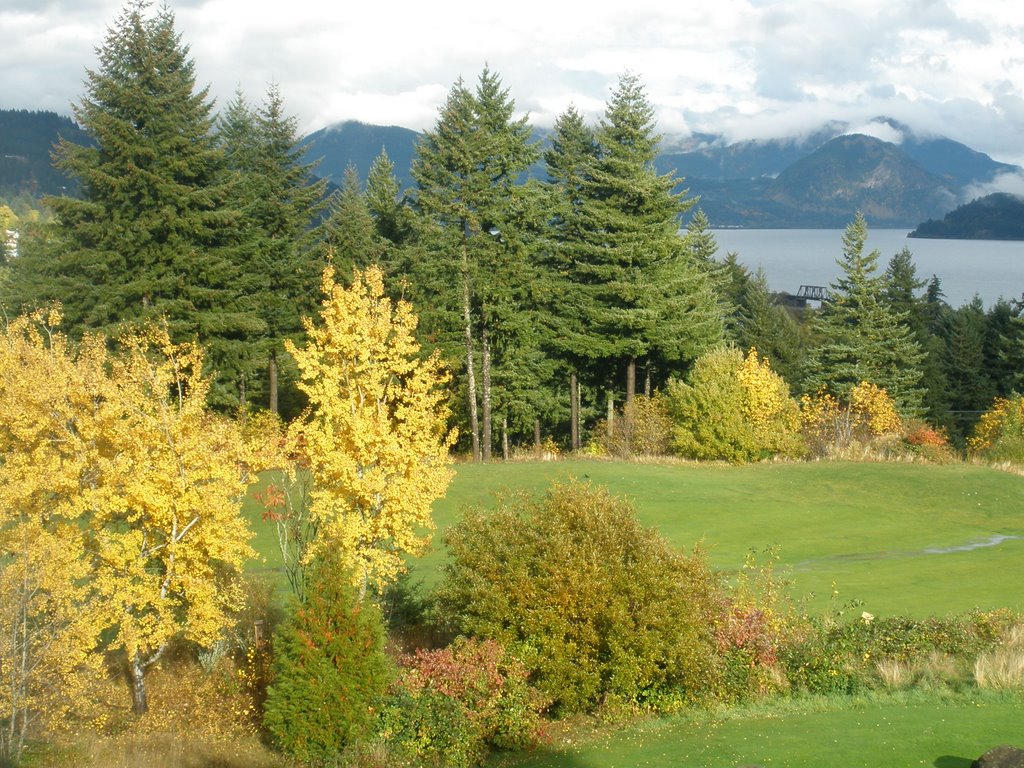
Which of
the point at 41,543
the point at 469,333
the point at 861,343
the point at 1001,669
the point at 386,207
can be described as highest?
the point at 386,207

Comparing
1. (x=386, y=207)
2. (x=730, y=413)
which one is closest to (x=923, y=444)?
(x=730, y=413)

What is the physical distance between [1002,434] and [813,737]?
138 feet

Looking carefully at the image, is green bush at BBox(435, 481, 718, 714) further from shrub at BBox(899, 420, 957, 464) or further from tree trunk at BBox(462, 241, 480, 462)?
shrub at BBox(899, 420, 957, 464)

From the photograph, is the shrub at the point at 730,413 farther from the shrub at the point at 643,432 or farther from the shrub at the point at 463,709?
the shrub at the point at 463,709

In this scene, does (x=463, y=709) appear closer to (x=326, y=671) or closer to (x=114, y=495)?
(x=326, y=671)

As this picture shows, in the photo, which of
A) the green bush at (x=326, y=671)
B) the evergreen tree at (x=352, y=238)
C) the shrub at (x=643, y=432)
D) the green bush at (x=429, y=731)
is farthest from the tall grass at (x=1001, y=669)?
the evergreen tree at (x=352, y=238)

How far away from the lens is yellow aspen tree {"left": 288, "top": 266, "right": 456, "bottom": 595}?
1616 centimetres

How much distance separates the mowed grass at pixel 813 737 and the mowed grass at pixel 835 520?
15.1 ft

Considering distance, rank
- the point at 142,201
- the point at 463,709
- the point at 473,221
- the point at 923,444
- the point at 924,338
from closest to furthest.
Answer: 1. the point at 463,709
2. the point at 142,201
3. the point at 473,221
4. the point at 923,444
5. the point at 924,338

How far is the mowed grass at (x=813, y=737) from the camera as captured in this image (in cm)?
1195

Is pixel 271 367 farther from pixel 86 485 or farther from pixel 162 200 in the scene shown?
pixel 86 485

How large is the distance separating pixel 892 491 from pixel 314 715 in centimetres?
2571

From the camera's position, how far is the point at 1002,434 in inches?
1921

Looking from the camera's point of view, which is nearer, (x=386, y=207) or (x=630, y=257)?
(x=630, y=257)
